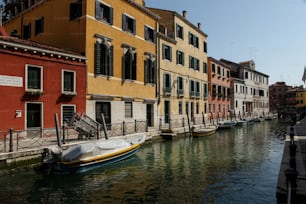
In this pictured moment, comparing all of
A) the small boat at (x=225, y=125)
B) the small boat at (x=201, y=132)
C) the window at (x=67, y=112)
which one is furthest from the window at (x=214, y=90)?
the window at (x=67, y=112)

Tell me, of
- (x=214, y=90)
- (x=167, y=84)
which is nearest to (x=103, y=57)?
(x=167, y=84)

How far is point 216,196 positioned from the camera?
7656mm

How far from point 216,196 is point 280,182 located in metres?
2.16

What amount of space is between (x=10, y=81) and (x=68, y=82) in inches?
137

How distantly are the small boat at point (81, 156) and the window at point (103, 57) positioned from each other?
729cm

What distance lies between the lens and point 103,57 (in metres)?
18.4

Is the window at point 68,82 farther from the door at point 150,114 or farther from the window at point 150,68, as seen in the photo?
the door at point 150,114

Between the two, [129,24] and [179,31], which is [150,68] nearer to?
[129,24]

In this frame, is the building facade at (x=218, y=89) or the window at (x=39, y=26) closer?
the window at (x=39, y=26)

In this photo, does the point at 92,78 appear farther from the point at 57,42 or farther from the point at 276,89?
the point at 276,89

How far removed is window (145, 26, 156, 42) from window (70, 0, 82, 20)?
692cm

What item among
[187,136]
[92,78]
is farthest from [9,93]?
[187,136]

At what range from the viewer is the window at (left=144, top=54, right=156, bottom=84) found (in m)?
22.8

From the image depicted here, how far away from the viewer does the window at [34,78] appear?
46.8 feet
